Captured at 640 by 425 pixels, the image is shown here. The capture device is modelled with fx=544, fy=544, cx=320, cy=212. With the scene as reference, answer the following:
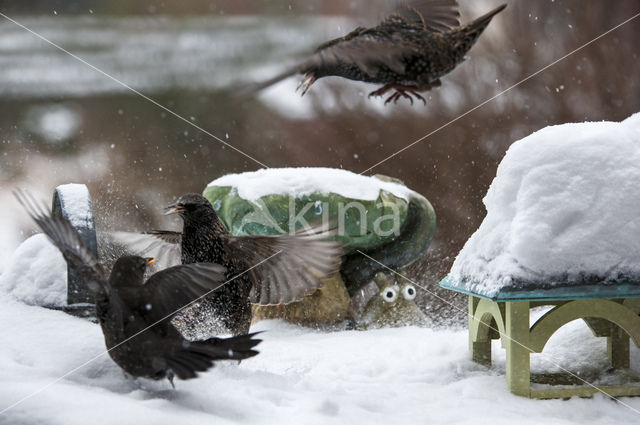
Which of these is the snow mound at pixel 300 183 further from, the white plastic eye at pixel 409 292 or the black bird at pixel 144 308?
the black bird at pixel 144 308

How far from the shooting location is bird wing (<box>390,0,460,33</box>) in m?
0.81

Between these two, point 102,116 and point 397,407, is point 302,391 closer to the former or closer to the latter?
point 397,407

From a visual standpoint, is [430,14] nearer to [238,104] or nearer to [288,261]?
[288,261]

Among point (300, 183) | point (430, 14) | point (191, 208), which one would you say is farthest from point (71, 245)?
point (300, 183)

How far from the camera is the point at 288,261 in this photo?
85cm

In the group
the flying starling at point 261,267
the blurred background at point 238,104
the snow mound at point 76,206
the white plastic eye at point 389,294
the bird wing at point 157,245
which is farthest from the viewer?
the white plastic eye at point 389,294

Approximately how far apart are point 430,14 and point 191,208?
1.51ft

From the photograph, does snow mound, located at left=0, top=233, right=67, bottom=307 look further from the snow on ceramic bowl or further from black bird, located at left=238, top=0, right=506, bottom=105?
the snow on ceramic bowl

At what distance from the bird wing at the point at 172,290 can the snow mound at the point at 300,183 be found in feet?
3.42

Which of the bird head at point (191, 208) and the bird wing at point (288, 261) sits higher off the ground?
the bird head at point (191, 208)

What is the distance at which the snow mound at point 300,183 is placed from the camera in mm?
1646

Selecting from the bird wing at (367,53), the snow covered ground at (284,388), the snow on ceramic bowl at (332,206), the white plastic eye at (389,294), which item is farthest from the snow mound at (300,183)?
the bird wing at (367,53)

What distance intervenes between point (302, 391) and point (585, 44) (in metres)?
1.27

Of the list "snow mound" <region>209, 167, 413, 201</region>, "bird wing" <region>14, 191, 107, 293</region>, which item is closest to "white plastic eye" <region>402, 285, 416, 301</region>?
"snow mound" <region>209, 167, 413, 201</region>
